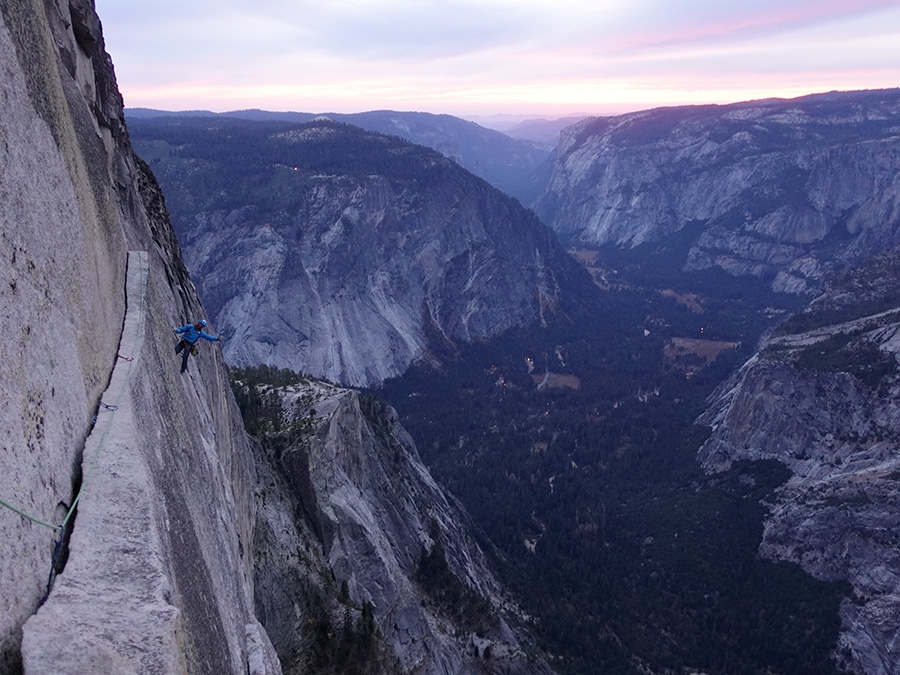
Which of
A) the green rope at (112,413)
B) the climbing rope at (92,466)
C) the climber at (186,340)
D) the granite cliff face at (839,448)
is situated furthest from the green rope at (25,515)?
the granite cliff face at (839,448)

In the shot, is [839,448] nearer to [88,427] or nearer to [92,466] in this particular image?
[88,427]

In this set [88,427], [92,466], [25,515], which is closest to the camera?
[25,515]

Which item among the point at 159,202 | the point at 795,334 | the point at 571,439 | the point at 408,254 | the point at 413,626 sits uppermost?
the point at 159,202

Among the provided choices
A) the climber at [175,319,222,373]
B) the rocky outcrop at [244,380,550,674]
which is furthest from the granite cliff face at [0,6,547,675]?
the rocky outcrop at [244,380,550,674]

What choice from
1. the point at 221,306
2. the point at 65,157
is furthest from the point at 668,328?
the point at 65,157

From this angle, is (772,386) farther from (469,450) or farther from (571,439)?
(469,450)

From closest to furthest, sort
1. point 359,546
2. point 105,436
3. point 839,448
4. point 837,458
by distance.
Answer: point 105,436 < point 359,546 < point 837,458 < point 839,448

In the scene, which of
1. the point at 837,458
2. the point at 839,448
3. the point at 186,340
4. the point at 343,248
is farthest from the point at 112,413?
the point at 343,248
